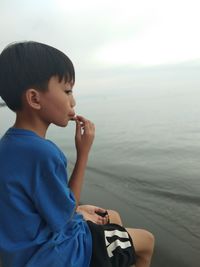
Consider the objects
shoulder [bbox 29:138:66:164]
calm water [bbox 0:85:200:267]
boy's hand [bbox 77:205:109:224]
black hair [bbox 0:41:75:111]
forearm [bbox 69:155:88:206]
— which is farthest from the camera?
calm water [bbox 0:85:200:267]

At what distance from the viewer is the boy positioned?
2.16 metres

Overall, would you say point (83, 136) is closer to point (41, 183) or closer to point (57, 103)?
point (57, 103)

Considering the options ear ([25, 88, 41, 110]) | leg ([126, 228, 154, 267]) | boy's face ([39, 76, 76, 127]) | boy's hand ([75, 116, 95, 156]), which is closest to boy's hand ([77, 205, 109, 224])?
leg ([126, 228, 154, 267])

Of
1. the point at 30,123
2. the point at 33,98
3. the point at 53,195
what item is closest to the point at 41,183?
the point at 53,195

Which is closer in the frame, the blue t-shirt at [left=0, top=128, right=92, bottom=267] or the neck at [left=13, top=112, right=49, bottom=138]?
the blue t-shirt at [left=0, top=128, right=92, bottom=267]

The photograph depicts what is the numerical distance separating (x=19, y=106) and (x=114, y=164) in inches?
271

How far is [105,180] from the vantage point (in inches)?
308

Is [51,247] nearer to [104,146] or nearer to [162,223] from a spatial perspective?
[162,223]

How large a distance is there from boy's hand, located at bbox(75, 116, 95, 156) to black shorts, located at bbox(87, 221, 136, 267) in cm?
47

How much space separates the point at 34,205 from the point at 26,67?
775mm

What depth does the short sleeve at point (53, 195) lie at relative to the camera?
2.16m

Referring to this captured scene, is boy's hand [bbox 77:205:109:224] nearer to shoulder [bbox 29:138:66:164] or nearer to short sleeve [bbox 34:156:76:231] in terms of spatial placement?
short sleeve [bbox 34:156:76:231]

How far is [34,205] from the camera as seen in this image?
2201mm

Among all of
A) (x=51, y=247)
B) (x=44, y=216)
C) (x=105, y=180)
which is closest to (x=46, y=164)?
(x=44, y=216)
